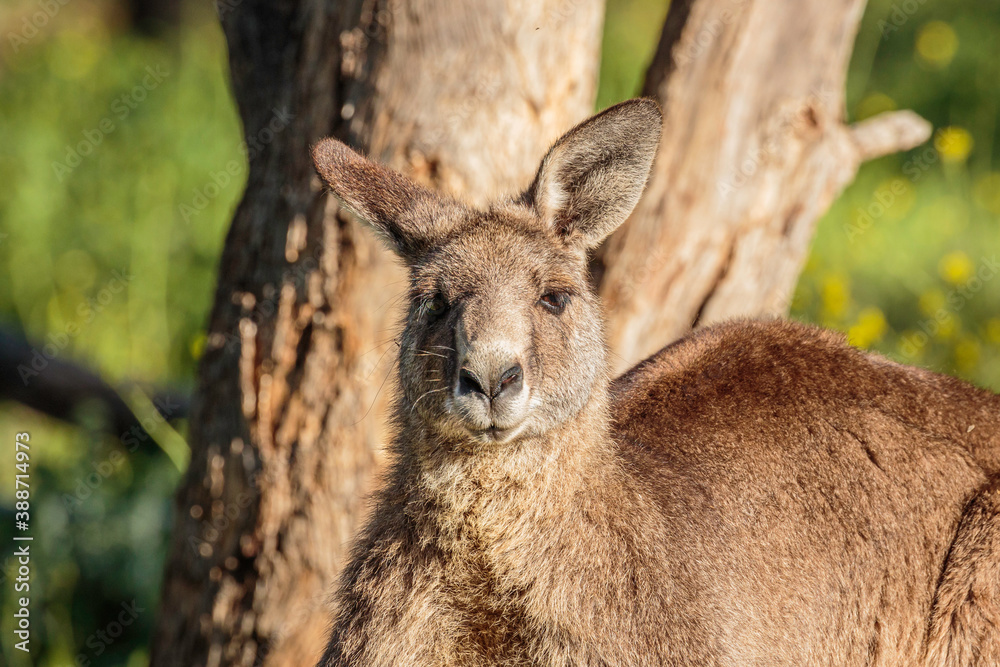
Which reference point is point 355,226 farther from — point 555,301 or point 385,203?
point 555,301

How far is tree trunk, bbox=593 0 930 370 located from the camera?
5348 mm

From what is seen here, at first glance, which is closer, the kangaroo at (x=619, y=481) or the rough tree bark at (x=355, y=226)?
the kangaroo at (x=619, y=481)

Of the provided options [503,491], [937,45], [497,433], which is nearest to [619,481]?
[503,491]

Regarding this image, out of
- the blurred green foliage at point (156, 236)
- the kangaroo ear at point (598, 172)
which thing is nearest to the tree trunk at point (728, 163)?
the blurred green foliage at point (156, 236)

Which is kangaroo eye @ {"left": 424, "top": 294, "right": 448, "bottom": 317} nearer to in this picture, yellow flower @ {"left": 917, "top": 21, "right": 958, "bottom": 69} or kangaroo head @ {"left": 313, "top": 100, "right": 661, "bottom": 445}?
kangaroo head @ {"left": 313, "top": 100, "right": 661, "bottom": 445}

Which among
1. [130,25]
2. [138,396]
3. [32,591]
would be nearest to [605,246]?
[138,396]

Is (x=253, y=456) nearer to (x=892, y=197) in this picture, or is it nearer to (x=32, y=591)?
(x=32, y=591)

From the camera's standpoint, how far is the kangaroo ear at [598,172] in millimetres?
3592

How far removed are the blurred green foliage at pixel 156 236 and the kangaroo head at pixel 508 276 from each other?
8.30 feet

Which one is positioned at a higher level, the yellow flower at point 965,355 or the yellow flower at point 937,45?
the yellow flower at point 937,45

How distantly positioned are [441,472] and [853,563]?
1.54 meters

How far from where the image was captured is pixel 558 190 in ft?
12.5

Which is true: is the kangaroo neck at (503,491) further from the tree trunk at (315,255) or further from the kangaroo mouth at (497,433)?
the tree trunk at (315,255)

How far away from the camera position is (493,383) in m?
3.17
